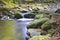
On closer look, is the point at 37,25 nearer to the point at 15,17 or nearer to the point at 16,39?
the point at 16,39

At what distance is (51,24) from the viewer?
41.0 ft

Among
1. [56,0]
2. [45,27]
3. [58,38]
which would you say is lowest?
[56,0]

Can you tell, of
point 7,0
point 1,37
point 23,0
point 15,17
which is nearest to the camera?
point 1,37

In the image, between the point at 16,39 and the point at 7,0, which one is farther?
the point at 7,0

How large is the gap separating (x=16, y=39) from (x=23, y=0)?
3764cm

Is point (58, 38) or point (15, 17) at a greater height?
point (58, 38)

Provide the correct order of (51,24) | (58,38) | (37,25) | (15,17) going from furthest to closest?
(15,17) < (37,25) < (51,24) < (58,38)

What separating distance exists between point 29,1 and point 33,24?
117ft

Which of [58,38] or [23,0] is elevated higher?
[58,38]

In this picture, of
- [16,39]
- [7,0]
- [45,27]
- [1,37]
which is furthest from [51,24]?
[7,0]

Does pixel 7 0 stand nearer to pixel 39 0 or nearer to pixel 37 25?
pixel 39 0

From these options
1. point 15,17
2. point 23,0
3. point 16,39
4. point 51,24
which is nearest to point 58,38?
point 51,24

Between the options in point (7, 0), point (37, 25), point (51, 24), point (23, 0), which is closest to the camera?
→ point (51, 24)

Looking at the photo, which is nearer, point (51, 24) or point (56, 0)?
point (51, 24)
